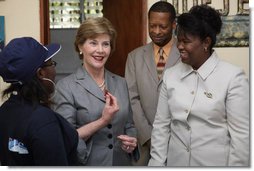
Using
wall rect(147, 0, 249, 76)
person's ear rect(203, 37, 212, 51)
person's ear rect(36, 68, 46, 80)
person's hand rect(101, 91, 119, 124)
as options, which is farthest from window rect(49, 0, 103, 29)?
person's ear rect(36, 68, 46, 80)

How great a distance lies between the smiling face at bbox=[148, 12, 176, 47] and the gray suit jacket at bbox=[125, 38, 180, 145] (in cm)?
5

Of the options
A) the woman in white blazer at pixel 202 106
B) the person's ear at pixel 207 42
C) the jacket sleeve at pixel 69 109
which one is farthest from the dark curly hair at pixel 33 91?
the person's ear at pixel 207 42

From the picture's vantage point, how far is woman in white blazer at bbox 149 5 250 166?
1.31 m

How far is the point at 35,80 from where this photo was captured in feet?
3.64

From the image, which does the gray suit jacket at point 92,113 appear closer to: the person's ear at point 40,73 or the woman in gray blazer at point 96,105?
the woman in gray blazer at point 96,105

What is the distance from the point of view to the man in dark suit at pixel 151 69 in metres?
1.75

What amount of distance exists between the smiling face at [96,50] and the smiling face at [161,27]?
0.38 metres

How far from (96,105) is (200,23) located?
0.49m

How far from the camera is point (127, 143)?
4.82ft

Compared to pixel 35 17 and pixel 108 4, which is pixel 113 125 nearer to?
pixel 35 17

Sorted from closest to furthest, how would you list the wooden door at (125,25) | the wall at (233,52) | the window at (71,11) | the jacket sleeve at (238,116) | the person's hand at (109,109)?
the jacket sleeve at (238,116), the person's hand at (109,109), the wall at (233,52), the wooden door at (125,25), the window at (71,11)

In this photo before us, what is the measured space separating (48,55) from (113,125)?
1.39 ft

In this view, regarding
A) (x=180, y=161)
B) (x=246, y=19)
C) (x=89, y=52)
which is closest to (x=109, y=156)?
(x=180, y=161)

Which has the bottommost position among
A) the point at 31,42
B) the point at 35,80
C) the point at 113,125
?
the point at 113,125
